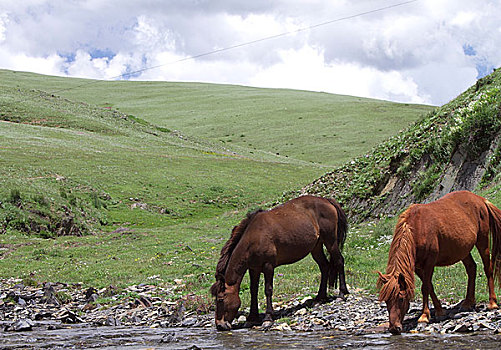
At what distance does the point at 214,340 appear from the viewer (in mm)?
9641

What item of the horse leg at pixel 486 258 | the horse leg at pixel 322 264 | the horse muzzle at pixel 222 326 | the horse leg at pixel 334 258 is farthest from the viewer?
the horse leg at pixel 334 258

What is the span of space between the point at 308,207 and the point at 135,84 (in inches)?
6039

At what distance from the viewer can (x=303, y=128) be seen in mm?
94500

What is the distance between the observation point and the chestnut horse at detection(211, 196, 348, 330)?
10977mm

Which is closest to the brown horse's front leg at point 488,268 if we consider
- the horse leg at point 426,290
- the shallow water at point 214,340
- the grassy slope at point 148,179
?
the horse leg at point 426,290

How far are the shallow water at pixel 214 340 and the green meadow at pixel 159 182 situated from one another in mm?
2639

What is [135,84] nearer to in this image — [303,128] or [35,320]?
[303,128]

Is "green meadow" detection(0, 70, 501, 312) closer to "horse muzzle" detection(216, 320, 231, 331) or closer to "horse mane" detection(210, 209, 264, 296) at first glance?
"horse mane" detection(210, 209, 264, 296)

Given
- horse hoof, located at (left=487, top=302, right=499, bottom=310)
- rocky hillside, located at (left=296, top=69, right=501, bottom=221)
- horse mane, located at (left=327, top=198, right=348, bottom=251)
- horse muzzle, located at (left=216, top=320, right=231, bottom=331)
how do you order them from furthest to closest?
rocky hillside, located at (left=296, top=69, right=501, bottom=221) → horse mane, located at (left=327, top=198, right=348, bottom=251) → horse muzzle, located at (left=216, top=320, right=231, bottom=331) → horse hoof, located at (left=487, top=302, right=499, bottom=310)

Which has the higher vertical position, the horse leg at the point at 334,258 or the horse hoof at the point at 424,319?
the horse leg at the point at 334,258

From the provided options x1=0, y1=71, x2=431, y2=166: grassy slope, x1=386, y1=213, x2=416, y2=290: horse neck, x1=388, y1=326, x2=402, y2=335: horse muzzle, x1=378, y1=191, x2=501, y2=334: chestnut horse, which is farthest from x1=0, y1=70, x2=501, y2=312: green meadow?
x1=388, y1=326, x2=402, y2=335: horse muzzle

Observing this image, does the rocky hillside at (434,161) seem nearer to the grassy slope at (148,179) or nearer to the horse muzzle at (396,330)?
the grassy slope at (148,179)

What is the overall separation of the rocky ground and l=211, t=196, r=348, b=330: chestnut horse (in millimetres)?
631

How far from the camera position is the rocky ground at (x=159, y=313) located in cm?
929
